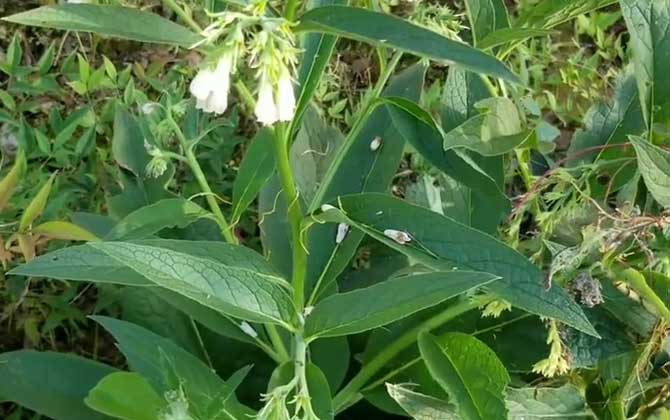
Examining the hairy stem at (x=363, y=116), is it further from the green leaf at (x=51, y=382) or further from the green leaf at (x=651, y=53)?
the green leaf at (x=51, y=382)

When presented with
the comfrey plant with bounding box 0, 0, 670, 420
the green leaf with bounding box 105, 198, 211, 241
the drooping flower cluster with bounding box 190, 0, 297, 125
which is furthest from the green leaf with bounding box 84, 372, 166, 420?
the drooping flower cluster with bounding box 190, 0, 297, 125

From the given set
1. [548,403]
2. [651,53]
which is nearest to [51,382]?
[548,403]

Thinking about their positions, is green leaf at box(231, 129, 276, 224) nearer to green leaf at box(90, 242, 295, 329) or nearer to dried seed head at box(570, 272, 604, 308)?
green leaf at box(90, 242, 295, 329)

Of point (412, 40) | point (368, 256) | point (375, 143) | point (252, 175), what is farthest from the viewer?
point (368, 256)

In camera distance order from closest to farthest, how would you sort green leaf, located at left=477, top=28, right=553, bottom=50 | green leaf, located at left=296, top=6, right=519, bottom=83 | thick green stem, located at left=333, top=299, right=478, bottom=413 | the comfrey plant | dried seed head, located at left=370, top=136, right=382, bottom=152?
green leaf, located at left=296, top=6, right=519, bottom=83
the comfrey plant
green leaf, located at left=477, top=28, right=553, bottom=50
thick green stem, located at left=333, top=299, right=478, bottom=413
dried seed head, located at left=370, top=136, right=382, bottom=152

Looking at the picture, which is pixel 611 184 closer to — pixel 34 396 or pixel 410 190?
pixel 410 190

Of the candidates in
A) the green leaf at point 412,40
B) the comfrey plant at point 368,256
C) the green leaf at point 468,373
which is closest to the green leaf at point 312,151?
the comfrey plant at point 368,256

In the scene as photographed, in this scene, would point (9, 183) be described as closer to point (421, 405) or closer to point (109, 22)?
point (109, 22)
